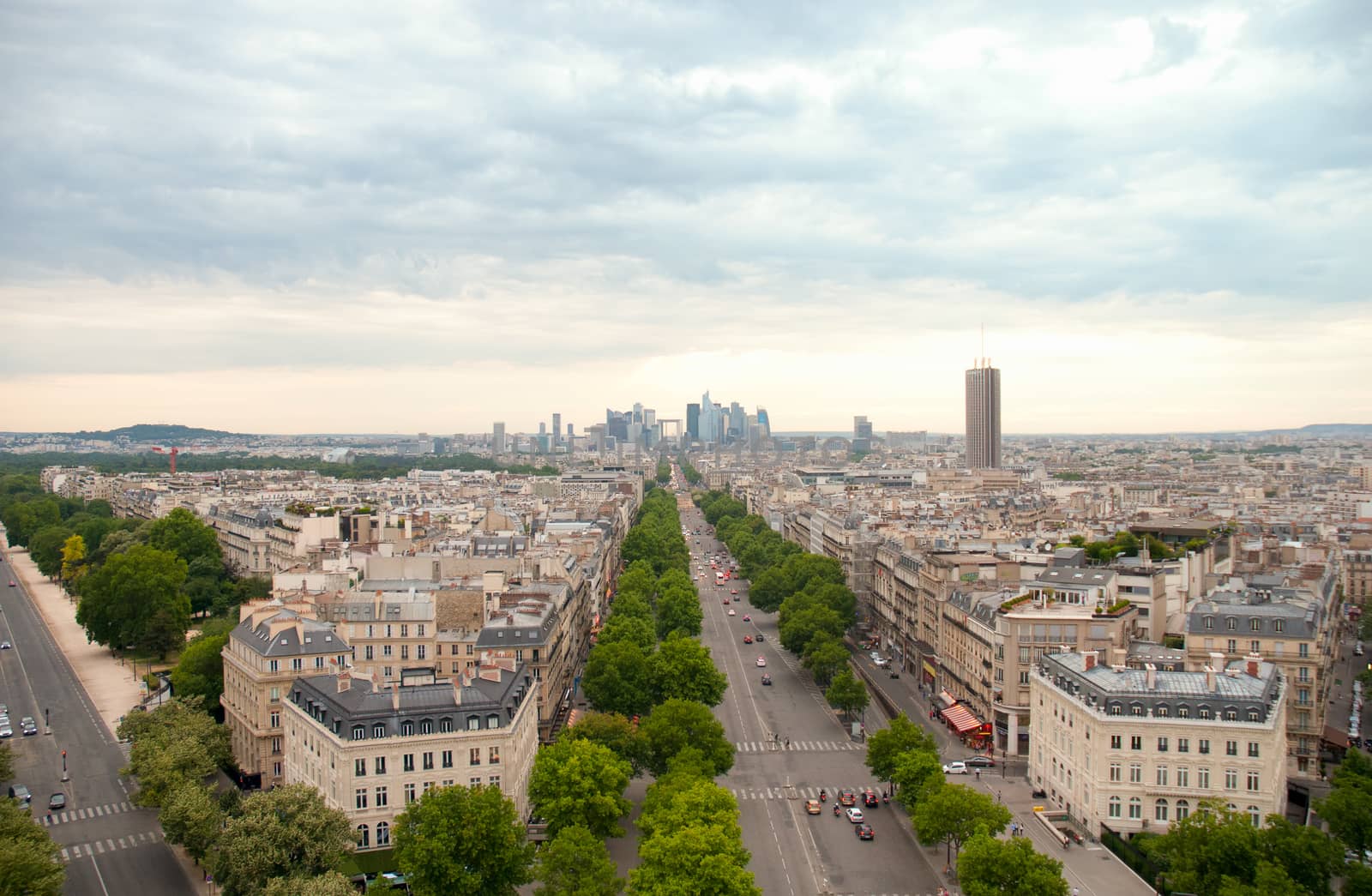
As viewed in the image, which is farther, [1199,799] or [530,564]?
[530,564]

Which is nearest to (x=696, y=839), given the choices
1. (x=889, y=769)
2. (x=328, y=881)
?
(x=328, y=881)

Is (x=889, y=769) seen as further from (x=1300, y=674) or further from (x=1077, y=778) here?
(x=1300, y=674)

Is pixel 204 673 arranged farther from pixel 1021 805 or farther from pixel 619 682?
pixel 1021 805

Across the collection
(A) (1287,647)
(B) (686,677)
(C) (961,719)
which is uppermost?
(A) (1287,647)

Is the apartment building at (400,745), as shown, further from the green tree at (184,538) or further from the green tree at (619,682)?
the green tree at (184,538)

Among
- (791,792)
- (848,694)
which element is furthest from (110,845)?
(848,694)

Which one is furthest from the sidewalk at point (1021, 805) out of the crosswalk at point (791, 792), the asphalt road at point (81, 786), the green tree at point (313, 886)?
the asphalt road at point (81, 786)

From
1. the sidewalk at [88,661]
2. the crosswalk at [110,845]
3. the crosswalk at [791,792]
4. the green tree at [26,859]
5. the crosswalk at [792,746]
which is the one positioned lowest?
the crosswalk at [792,746]
